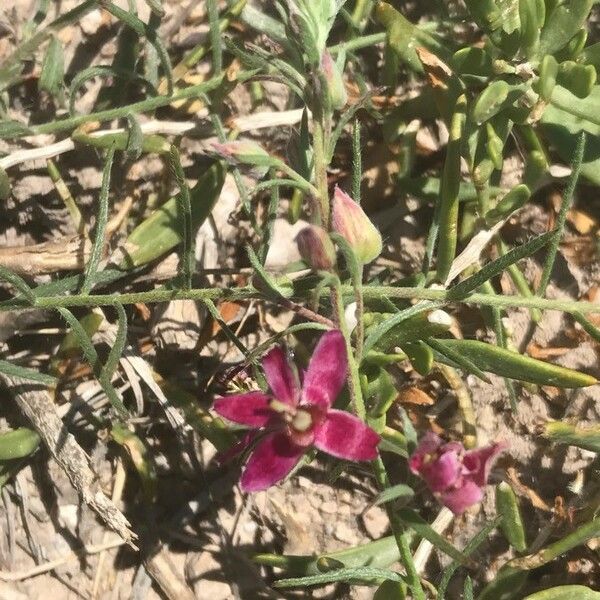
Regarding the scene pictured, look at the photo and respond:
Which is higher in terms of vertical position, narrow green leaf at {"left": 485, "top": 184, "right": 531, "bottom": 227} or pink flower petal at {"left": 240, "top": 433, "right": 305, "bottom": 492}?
narrow green leaf at {"left": 485, "top": 184, "right": 531, "bottom": 227}

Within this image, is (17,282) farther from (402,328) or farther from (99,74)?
(402,328)

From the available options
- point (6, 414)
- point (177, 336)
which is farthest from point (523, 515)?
point (6, 414)

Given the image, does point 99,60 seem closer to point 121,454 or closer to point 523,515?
point 121,454

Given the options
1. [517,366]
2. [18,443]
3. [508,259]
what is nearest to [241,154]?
[508,259]

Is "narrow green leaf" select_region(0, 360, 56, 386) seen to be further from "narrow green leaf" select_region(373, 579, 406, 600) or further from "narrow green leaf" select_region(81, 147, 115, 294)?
"narrow green leaf" select_region(373, 579, 406, 600)

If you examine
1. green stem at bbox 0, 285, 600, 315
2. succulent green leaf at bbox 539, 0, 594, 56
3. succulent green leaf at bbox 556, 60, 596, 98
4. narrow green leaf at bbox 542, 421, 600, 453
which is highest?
succulent green leaf at bbox 539, 0, 594, 56

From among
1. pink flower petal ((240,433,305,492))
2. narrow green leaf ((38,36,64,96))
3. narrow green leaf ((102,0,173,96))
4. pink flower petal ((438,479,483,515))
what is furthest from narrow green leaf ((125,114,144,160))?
pink flower petal ((438,479,483,515))
